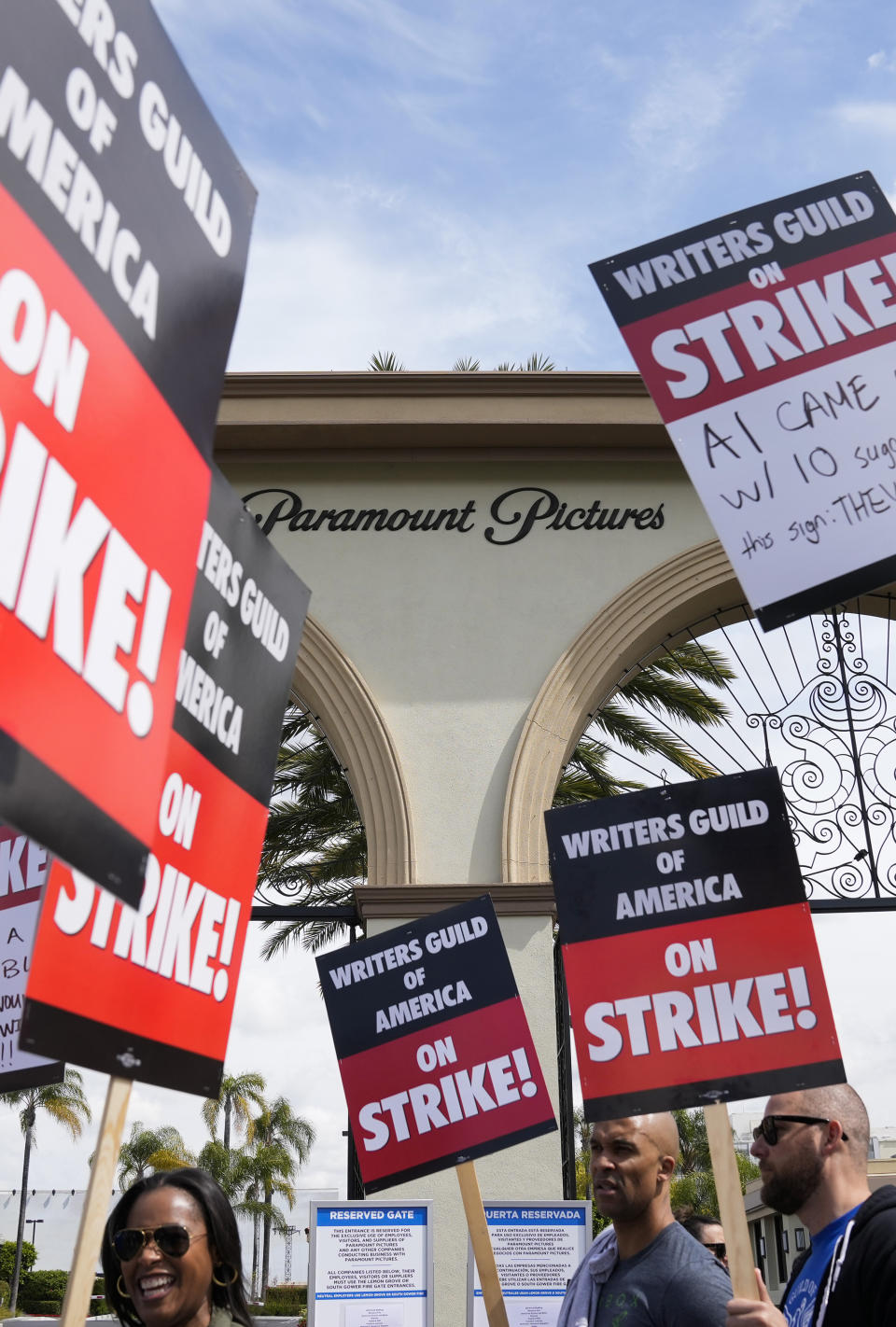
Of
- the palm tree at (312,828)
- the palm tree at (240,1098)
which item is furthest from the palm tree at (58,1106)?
the palm tree at (312,828)

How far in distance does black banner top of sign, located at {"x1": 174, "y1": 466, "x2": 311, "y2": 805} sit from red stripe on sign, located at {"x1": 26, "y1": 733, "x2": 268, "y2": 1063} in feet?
0.20

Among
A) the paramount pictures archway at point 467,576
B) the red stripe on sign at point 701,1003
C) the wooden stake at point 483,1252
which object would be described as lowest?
the wooden stake at point 483,1252

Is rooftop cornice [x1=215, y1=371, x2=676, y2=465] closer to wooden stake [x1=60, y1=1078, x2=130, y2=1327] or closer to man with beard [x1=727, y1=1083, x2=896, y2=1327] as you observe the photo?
man with beard [x1=727, y1=1083, x2=896, y2=1327]

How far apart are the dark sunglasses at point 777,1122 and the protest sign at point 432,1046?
4.77 ft

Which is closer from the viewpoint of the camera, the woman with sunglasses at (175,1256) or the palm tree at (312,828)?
the woman with sunglasses at (175,1256)

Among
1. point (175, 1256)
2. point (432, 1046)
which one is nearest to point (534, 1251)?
point (432, 1046)

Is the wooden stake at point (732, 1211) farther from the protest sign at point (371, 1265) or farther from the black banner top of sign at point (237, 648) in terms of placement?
the protest sign at point (371, 1265)

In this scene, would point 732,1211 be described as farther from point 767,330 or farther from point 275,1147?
point 275,1147

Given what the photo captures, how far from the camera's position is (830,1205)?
3227 millimetres

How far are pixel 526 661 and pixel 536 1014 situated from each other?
247 centimetres

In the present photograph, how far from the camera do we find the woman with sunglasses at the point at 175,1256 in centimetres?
283

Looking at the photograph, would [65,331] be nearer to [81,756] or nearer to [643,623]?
[81,756]

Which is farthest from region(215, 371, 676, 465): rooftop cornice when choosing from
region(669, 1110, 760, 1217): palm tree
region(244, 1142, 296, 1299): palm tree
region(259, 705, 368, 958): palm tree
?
region(244, 1142, 296, 1299): palm tree

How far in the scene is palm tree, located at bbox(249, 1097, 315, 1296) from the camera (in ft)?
162
